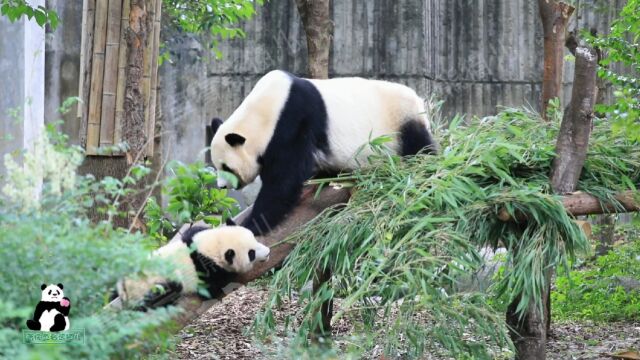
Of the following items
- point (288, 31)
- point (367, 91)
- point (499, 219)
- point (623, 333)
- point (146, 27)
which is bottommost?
point (623, 333)

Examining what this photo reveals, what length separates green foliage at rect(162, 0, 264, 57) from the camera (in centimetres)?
824

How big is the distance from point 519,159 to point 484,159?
21 centimetres

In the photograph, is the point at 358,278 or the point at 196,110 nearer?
the point at 358,278

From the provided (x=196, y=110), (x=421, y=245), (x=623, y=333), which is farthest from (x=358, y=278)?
(x=196, y=110)

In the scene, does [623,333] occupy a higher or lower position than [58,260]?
lower

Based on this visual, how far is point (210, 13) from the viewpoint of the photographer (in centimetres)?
879

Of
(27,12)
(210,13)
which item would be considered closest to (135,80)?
(27,12)

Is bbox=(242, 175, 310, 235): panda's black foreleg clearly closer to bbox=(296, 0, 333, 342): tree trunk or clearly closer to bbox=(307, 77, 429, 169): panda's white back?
bbox=(307, 77, 429, 169): panda's white back

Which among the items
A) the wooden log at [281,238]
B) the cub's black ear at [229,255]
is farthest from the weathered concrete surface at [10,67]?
the cub's black ear at [229,255]

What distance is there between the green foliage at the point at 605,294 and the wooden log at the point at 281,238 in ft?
9.78

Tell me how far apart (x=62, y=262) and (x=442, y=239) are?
2264mm

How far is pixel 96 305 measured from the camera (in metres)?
3.06

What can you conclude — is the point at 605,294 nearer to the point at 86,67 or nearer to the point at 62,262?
the point at 86,67

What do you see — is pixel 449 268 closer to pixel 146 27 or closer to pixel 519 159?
pixel 519 159
